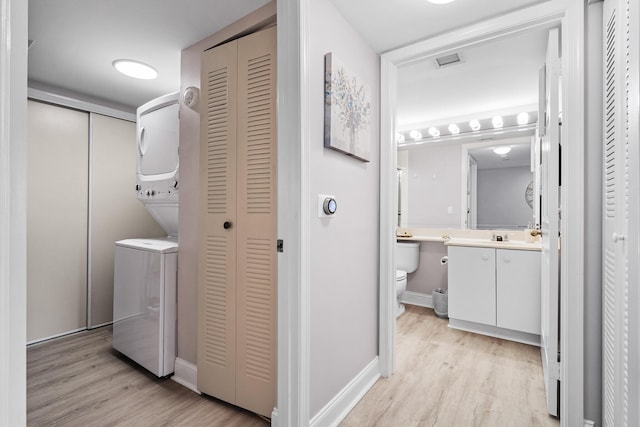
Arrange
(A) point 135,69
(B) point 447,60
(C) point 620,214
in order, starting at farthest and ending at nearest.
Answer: (A) point 135,69, (B) point 447,60, (C) point 620,214

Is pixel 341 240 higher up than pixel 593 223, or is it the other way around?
pixel 593 223

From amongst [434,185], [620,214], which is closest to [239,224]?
[620,214]

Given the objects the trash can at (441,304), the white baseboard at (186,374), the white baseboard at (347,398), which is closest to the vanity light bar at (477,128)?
the trash can at (441,304)

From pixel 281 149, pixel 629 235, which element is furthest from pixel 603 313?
pixel 281 149

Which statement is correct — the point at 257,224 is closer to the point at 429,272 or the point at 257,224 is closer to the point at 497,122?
the point at 429,272

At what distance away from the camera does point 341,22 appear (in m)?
1.63

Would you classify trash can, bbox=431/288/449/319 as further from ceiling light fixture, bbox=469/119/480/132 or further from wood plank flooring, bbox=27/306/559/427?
ceiling light fixture, bbox=469/119/480/132

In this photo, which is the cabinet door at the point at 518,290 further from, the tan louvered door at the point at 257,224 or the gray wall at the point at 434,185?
the tan louvered door at the point at 257,224

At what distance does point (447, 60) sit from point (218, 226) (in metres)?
1.93

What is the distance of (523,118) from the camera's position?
292 cm

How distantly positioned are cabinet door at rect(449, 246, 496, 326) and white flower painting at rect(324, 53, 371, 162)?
1558 mm

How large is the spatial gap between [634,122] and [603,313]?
0.88m

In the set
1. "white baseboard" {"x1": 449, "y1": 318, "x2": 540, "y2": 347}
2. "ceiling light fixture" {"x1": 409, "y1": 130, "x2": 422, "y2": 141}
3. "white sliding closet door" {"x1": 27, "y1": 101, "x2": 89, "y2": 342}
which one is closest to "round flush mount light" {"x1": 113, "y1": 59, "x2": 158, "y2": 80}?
"white sliding closet door" {"x1": 27, "y1": 101, "x2": 89, "y2": 342}

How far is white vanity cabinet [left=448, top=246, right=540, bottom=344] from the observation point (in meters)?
2.50
